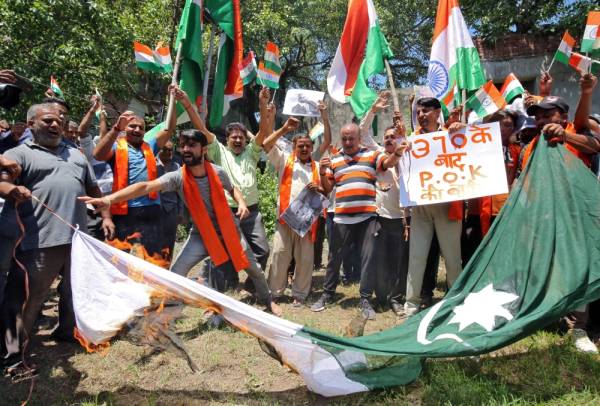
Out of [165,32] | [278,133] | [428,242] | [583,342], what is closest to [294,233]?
[278,133]

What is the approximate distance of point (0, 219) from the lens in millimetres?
3705

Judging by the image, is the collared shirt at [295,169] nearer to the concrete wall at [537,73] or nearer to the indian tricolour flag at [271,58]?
the indian tricolour flag at [271,58]

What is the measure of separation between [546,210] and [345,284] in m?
3.18

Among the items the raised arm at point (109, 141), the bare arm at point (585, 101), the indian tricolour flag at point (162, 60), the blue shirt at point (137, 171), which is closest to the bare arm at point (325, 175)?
the blue shirt at point (137, 171)

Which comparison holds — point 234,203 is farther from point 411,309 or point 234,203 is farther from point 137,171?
point 411,309

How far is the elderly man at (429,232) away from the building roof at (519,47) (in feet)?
27.2

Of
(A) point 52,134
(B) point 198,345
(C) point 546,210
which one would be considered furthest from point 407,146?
(A) point 52,134

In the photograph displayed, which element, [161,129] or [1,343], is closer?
[1,343]

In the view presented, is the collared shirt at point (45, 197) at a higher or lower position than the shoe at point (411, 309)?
higher

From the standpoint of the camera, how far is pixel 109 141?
14.5ft

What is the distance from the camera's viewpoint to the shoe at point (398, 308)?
479 cm

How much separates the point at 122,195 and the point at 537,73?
11001 mm

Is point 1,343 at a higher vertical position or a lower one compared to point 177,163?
lower

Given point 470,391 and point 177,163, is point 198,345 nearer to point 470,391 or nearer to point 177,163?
point 470,391
